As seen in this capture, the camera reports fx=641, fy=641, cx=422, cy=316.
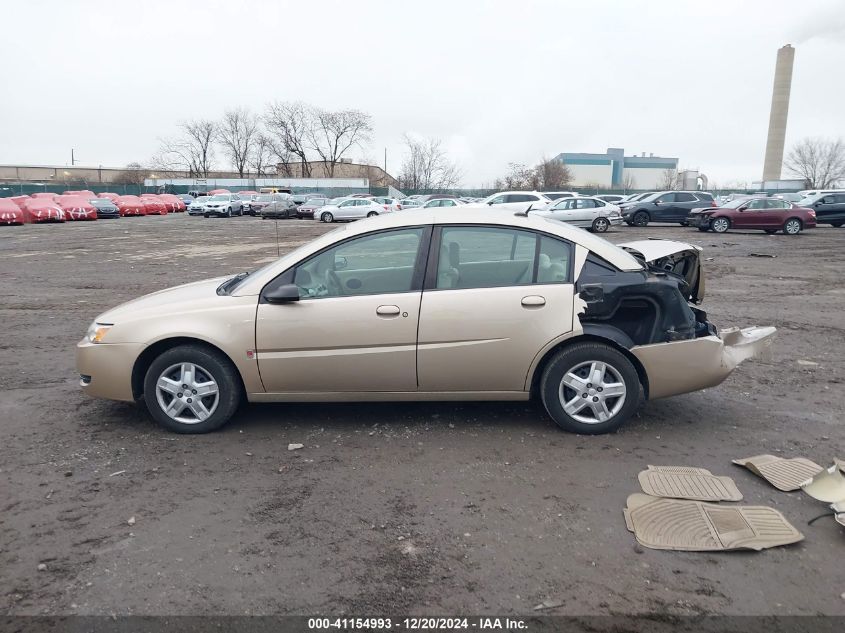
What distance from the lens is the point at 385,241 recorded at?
4.80 metres

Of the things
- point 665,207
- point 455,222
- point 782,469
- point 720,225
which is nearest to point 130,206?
point 665,207

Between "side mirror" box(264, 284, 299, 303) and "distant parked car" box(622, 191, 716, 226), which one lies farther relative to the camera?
"distant parked car" box(622, 191, 716, 226)

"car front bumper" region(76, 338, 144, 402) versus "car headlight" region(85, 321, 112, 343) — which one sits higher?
"car headlight" region(85, 321, 112, 343)

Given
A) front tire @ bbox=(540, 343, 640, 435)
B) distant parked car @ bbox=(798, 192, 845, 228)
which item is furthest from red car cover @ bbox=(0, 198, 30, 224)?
distant parked car @ bbox=(798, 192, 845, 228)

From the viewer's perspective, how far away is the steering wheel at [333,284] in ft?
15.4

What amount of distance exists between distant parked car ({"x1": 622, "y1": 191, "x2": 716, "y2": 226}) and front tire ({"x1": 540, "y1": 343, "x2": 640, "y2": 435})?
2811cm

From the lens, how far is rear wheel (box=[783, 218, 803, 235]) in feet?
85.3

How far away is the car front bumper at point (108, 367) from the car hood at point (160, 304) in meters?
0.22

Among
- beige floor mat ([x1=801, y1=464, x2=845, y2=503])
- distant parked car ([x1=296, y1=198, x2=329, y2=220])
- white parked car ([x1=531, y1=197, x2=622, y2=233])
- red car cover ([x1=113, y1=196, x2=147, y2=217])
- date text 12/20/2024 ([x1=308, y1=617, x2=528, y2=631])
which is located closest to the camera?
date text 12/20/2024 ([x1=308, y1=617, x2=528, y2=631])

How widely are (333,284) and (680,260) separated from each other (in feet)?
→ 10.0

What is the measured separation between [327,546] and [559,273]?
8.27 ft

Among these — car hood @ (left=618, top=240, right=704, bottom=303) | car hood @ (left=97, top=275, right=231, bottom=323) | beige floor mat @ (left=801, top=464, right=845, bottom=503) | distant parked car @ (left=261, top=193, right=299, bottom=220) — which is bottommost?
beige floor mat @ (left=801, top=464, right=845, bottom=503)

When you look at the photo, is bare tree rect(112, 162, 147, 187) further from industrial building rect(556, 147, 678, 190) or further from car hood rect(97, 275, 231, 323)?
car hood rect(97, 275, 231, 323)

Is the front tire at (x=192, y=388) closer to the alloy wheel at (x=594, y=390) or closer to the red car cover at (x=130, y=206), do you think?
the alloy wheel at (x=594, y=390)
